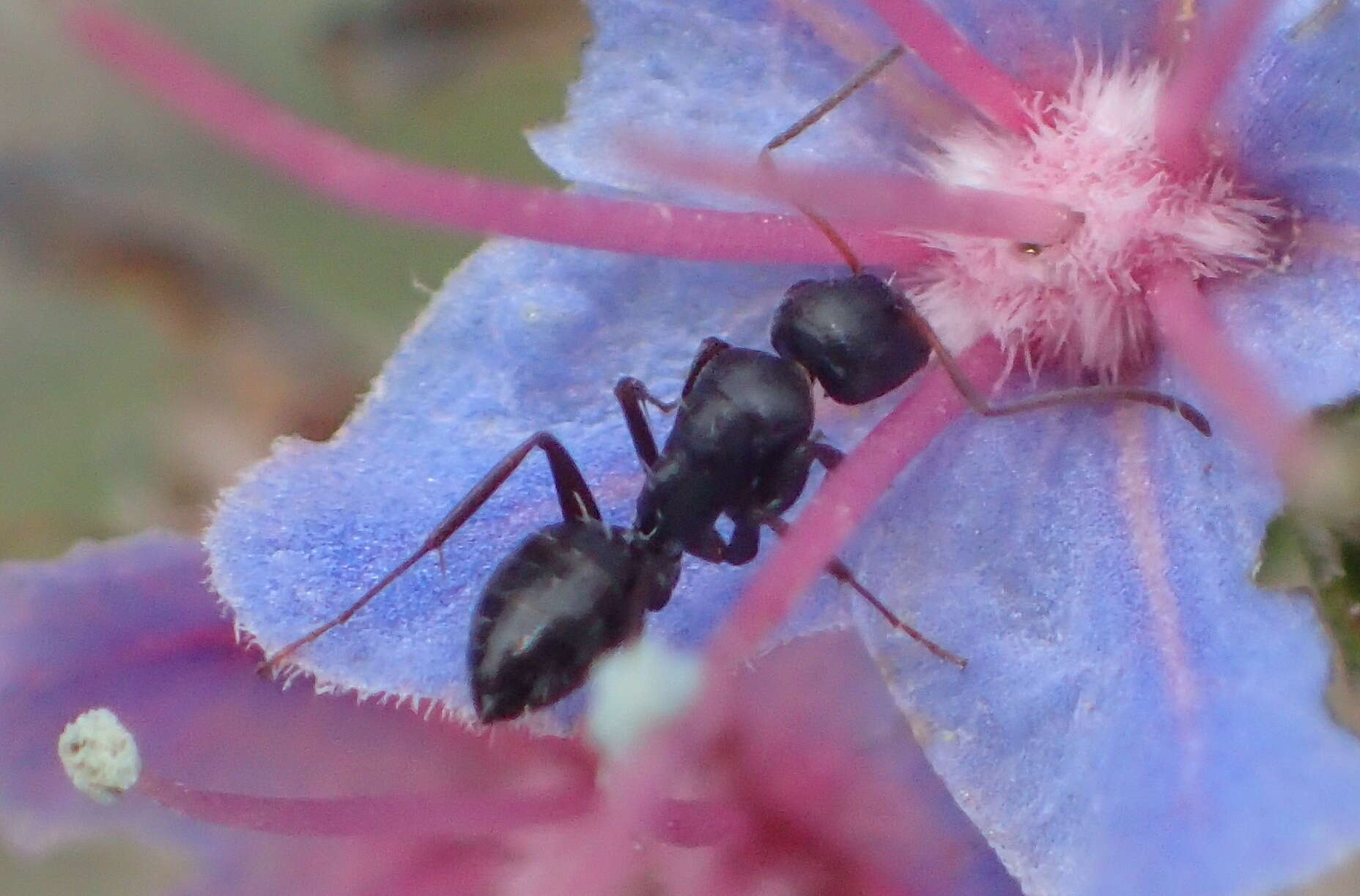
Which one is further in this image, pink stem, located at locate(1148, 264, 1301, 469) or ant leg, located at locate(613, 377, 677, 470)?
ant leg, located at locate(613, 377, 677, 470)

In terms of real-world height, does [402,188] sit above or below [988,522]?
above

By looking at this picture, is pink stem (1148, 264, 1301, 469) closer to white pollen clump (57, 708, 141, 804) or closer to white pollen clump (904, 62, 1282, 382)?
white pollen clump (904, 62, 1282, 382)

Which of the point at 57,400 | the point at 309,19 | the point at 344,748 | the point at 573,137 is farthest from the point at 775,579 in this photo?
the point at 57,400

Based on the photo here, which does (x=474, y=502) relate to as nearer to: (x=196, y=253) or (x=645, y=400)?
(x=645, y=400)

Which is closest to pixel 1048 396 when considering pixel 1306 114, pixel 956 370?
pixel 956 370

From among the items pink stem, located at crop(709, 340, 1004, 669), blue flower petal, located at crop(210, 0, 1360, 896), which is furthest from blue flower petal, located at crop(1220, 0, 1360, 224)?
pink stem, located at crop(709, 340, 1004, 669)

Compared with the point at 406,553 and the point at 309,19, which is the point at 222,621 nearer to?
the point at 406,553
